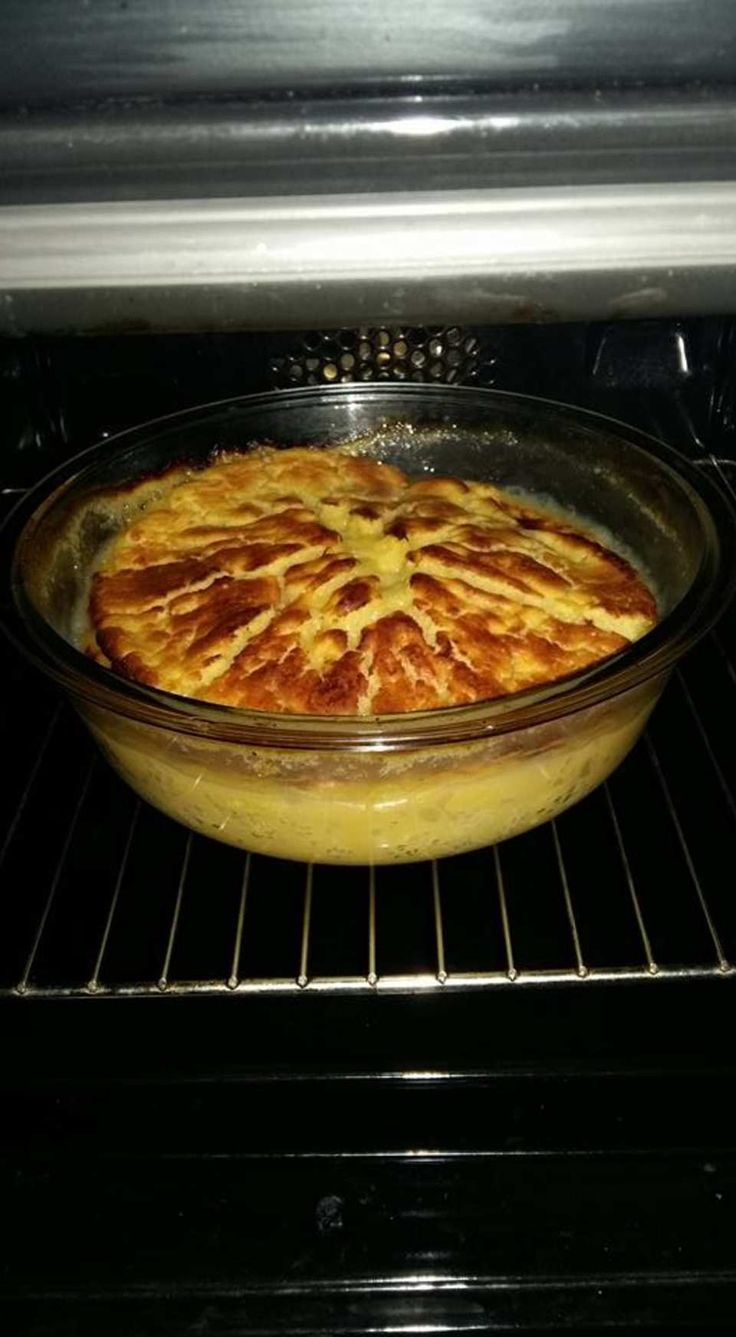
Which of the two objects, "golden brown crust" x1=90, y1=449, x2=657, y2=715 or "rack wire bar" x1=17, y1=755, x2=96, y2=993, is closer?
"rack wire bar" x1=17, y1=755, x2=96, y2=993

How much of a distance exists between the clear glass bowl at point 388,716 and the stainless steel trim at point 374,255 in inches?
12.2

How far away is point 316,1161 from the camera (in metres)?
1.03

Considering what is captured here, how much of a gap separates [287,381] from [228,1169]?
0.86 m

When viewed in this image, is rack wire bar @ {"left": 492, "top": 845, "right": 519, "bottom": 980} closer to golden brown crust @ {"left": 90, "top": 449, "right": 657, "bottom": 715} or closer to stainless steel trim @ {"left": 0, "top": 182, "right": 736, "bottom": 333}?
golden brown crust @ {"left": 90, "top": 449, "right": 657, "bottom": 715}

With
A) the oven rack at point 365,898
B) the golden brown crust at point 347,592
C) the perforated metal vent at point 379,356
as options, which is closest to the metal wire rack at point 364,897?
the oven rack at point 365,898

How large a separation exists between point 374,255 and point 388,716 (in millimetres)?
359

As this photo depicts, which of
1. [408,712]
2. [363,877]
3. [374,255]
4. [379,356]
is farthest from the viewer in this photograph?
[379,356]

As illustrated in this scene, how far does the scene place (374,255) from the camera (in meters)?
0.88

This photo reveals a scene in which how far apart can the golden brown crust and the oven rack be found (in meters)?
0.17

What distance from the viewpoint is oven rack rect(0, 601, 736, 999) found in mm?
1044

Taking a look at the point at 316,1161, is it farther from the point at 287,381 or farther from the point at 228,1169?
the point at 287,381

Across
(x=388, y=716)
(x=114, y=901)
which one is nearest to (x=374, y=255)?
(x=388, y=716)

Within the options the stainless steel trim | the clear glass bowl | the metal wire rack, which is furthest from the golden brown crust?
the stainless steel trim

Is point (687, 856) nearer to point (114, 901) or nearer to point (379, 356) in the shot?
point (114, 901)
